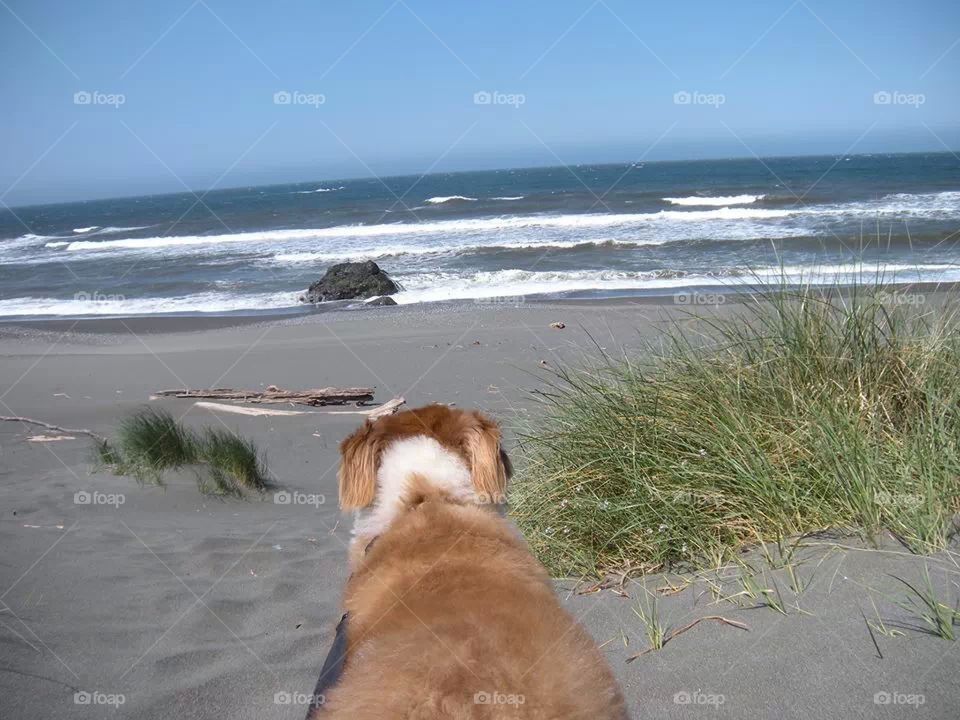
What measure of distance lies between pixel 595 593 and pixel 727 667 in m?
0.88

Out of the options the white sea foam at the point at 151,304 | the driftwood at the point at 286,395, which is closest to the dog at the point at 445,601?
the driftwood at the point at 286,395

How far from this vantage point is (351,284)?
19828mm

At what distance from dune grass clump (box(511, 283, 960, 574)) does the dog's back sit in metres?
1.75

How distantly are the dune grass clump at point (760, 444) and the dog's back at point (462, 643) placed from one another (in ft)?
5.74

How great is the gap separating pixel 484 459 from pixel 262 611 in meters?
2.17

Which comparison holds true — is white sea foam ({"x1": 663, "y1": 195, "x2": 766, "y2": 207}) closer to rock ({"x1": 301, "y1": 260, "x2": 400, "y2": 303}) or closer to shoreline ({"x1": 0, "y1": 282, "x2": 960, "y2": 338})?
shoreline ({"x1": 0, "y1": 282, "x2": 960, "y2": 338})

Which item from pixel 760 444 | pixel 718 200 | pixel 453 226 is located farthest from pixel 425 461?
pixel 718 200

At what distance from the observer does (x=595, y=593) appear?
12.8 feet

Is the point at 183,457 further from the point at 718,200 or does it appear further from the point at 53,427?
the point at 718,200

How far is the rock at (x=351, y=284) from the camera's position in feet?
64.8

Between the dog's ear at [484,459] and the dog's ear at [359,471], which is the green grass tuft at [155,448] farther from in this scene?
the dog's ear at [484,459]

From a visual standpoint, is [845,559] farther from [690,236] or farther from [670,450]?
[690,236]

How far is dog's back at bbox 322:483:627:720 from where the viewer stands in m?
1.84

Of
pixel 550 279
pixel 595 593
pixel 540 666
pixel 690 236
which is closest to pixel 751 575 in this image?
pixel 595 593
